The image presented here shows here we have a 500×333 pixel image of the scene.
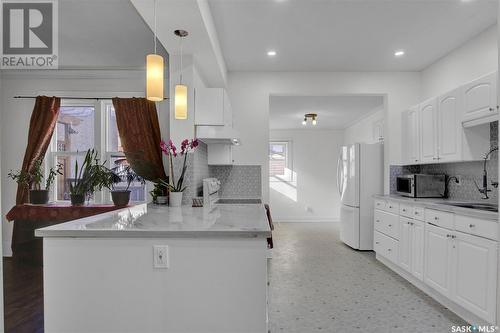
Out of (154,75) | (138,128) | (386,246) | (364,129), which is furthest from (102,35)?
(364,129)

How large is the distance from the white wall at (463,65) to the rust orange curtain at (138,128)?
365cm

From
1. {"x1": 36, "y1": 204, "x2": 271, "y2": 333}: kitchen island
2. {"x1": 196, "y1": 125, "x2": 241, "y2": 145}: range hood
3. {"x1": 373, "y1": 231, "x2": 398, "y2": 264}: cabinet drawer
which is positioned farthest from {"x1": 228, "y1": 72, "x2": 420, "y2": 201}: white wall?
{"x1": 36, "y1": 204, "x2": 271, "y2": 333}: kitchen island

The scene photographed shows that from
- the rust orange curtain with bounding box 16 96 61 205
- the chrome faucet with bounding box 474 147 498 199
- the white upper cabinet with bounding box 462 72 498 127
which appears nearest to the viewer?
the white upper cabinet with bounding box 462 72 498 127

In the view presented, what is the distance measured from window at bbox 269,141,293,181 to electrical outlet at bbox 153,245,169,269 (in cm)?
663

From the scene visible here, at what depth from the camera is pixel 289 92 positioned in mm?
4348

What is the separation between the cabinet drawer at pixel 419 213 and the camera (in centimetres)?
307

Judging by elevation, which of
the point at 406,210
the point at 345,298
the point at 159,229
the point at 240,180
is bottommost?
the point at 345,298

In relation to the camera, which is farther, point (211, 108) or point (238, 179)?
point (238, 179)

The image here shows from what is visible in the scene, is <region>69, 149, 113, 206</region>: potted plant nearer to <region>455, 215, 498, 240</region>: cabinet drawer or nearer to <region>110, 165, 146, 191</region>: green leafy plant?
<region>110, 165, 146, 191</region>: green leafy plant

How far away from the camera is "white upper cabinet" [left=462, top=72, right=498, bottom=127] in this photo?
2.64m

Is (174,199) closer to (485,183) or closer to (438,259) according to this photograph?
(438,259)

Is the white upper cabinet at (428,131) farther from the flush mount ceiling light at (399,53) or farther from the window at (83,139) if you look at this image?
the window at (83,139)

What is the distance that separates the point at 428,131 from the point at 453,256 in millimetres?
1580

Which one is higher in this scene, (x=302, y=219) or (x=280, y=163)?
(x=280, y=163)
